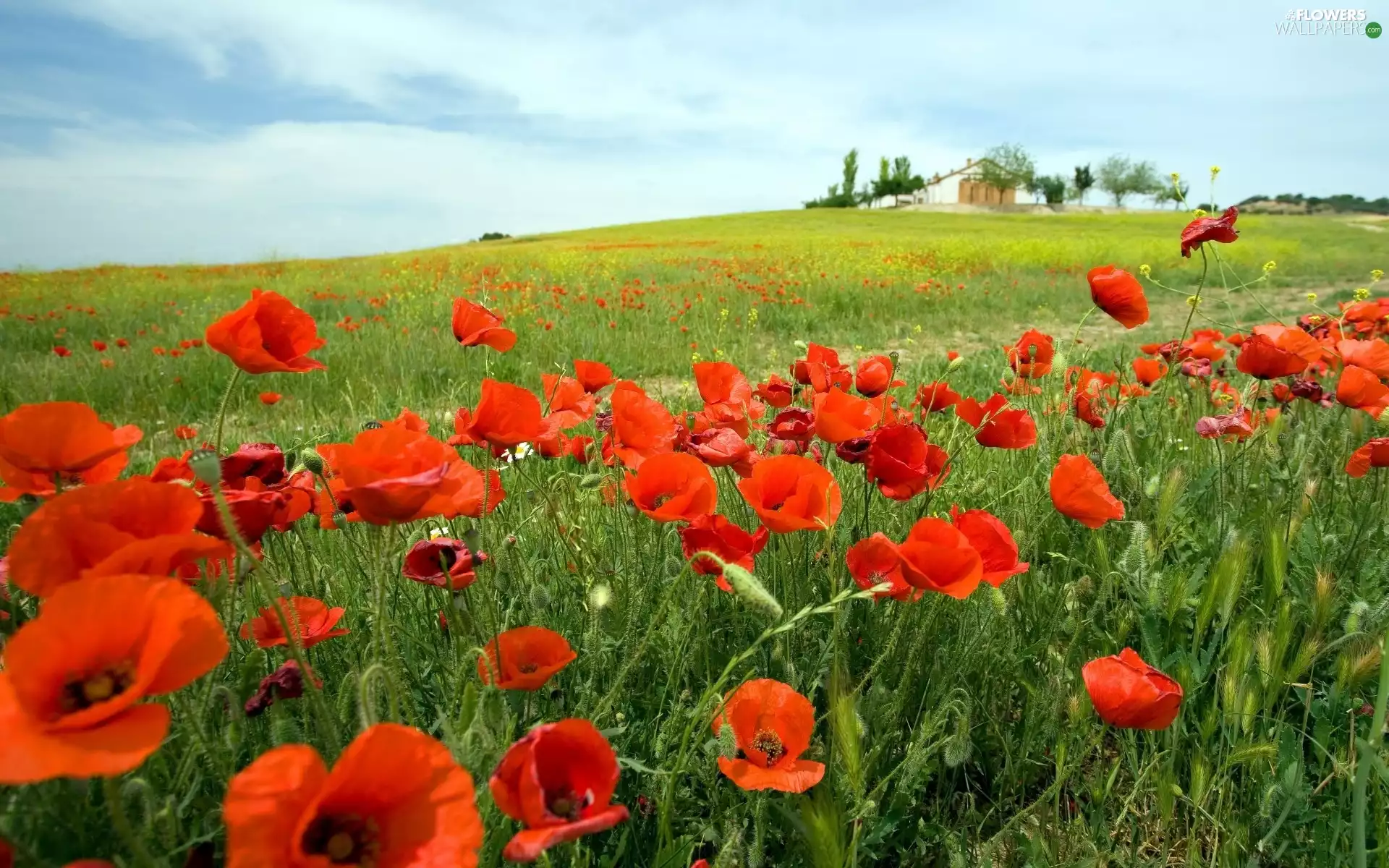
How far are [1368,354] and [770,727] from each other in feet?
7.30

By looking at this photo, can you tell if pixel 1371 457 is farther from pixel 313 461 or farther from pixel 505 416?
pixel 313 461

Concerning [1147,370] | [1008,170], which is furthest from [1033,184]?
[1147,370]

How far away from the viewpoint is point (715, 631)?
1.58m

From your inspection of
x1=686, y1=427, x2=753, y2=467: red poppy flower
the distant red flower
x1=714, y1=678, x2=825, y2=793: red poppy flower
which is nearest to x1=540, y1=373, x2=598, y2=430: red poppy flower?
x1=686, y1=427, x2=753, y2=467: red poppy flower

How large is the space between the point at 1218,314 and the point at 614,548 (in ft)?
40.8

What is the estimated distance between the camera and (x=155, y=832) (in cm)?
90

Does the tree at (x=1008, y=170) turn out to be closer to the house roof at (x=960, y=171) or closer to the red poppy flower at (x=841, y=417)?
the house roof at (x=960, y=171)

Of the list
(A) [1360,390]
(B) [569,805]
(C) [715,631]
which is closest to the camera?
(B) [569,805]

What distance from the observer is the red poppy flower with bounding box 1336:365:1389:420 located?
197 cm

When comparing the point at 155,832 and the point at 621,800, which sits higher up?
the point at 155,832

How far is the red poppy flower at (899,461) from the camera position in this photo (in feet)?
4.51

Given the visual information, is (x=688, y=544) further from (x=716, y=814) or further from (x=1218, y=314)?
(x=1218, y=314)

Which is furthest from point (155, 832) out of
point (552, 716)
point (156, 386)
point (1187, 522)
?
point (156, 386)

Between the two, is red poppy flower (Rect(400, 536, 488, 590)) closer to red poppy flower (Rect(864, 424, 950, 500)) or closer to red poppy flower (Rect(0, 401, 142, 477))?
red poppy flower (Rect(0, 401, 142, 477))
